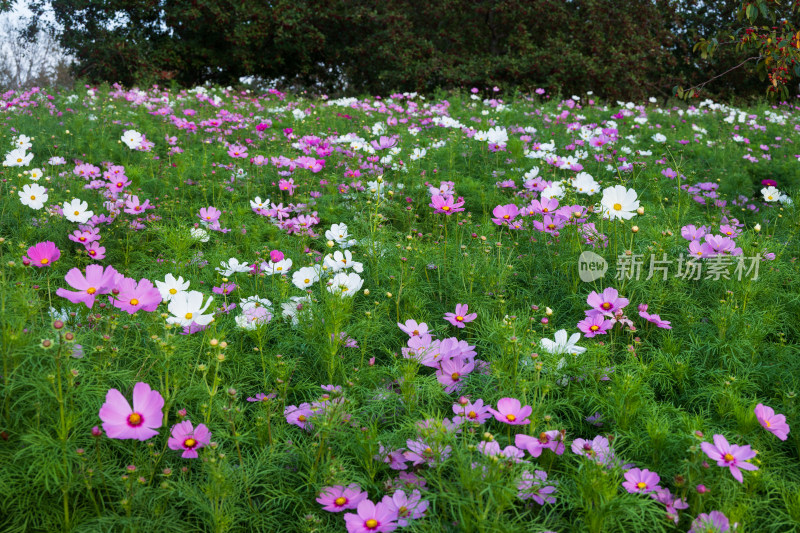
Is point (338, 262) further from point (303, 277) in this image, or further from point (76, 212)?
point (76, 212)

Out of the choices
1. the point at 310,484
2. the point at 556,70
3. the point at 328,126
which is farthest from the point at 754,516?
the point at 556,70

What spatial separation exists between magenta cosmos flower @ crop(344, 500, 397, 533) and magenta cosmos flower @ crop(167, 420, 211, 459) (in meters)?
0.37

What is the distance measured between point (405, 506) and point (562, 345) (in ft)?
2.22

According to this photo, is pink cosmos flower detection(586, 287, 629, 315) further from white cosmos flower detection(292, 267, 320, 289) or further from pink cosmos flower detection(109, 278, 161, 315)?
pink cosmos flower detection(109, 278, 161, 315)

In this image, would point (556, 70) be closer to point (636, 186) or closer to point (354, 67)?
point (354, 67)

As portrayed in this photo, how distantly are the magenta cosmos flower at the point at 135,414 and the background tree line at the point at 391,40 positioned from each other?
389 inches

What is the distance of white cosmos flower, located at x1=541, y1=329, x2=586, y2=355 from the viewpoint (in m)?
1.53

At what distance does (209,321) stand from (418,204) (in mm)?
1934

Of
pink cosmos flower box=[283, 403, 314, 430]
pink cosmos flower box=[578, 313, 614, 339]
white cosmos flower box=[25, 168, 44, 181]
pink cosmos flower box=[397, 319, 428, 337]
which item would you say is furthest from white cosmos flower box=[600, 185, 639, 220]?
white cosmos flower box=[25, 168, 44, 181]

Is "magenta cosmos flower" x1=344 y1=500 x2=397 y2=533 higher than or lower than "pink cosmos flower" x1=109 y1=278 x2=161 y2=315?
lower

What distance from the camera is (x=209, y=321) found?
4.73 ft

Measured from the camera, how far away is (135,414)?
3.70ft

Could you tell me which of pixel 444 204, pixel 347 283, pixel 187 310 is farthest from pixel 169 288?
pixel 444 204

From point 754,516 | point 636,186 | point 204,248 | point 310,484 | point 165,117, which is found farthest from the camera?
point 165,117
